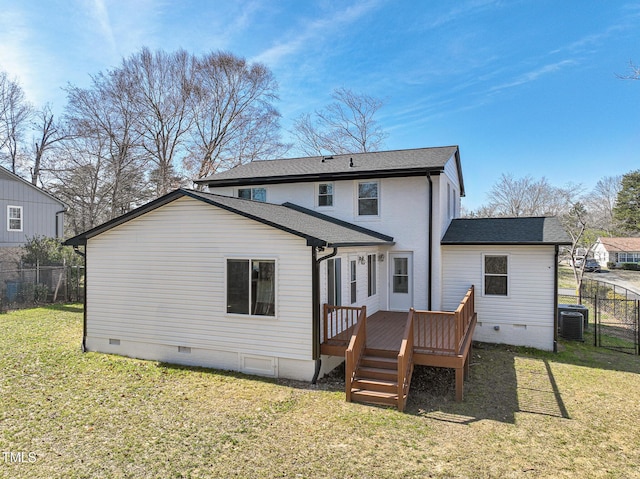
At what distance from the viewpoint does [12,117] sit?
25.9m

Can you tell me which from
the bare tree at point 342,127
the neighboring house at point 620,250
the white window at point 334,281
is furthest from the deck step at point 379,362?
the neighboring house at point 620,250

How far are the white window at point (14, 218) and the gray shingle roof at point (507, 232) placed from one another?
21538mm

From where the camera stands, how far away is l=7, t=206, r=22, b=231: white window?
780 inches

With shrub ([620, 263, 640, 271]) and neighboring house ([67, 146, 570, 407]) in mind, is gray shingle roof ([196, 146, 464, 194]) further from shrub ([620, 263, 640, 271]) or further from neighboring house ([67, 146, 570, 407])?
shrub ([620, 263, 640, 271])

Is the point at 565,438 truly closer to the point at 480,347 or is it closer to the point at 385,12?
the point at 480,347

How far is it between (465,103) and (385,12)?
9479 millimetres

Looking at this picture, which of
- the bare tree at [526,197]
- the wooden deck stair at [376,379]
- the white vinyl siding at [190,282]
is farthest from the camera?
the bare tree at [526,197]

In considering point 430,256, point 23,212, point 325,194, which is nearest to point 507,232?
point 430,256

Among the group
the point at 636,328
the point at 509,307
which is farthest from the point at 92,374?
the point at 636,328

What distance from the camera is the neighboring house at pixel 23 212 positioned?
19531mm

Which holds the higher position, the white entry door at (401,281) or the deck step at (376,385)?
the white entry door at (401,281)

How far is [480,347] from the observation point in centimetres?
1122

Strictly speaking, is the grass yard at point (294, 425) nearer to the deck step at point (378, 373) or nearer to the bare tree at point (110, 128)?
the deck step at point (378, 373)

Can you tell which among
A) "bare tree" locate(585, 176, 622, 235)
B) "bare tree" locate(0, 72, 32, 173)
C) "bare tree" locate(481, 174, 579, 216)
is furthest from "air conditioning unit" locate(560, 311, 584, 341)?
"bare tree" locate(585, 176, 622, 235)
